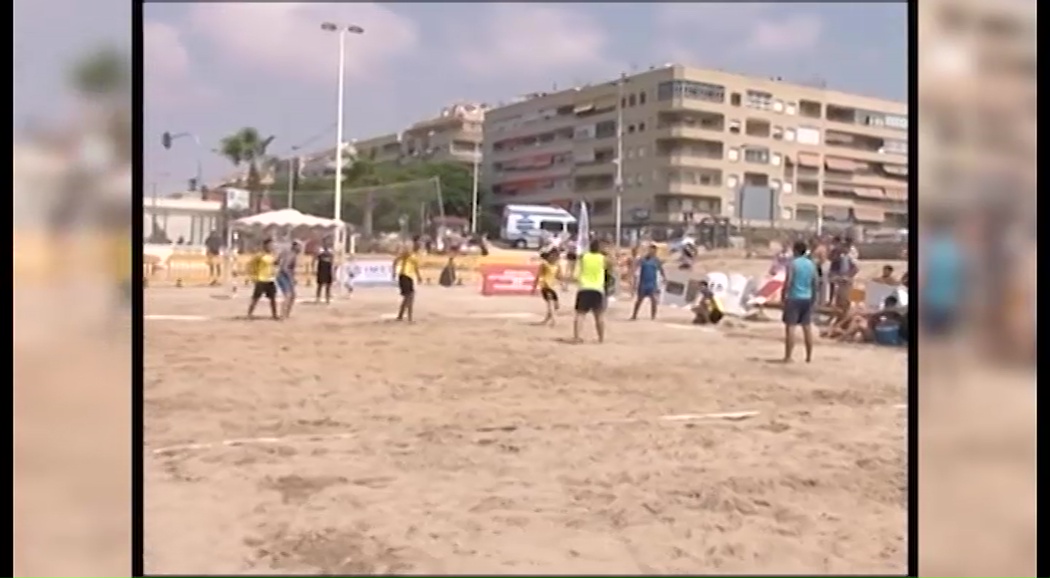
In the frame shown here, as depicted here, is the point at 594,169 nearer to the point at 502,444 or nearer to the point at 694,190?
the point at 694,190

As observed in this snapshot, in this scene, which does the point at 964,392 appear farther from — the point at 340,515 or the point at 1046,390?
the point at 340,515

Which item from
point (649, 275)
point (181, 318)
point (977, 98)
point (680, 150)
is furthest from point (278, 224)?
point (977, 98)

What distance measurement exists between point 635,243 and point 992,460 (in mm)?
1226

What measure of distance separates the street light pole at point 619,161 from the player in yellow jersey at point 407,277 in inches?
23.7

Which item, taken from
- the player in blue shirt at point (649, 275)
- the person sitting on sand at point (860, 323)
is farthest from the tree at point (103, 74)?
the person sitting on sand at point (860, 323)

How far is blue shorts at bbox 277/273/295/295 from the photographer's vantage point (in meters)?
2.85

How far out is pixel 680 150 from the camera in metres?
2.90

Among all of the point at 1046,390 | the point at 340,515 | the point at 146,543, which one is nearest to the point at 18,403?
the point at 146,543

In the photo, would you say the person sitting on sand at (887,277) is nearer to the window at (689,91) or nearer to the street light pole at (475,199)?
the window at (689,91)

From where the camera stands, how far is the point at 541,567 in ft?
8.27

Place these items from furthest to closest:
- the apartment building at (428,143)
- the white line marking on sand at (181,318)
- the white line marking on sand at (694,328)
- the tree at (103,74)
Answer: the white line marking on sand at (694,328), the apartment building at (428,143), the white line marking on sand at (181,318), the tree at (103,74)

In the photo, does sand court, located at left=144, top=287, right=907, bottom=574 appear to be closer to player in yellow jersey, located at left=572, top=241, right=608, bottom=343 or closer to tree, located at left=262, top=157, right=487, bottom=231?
player in yellow jersey, located at left=572, top=241, right=608, bottom=343

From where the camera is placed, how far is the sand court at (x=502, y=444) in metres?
2.58

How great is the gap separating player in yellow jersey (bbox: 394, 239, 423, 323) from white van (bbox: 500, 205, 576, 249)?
0.89ft
